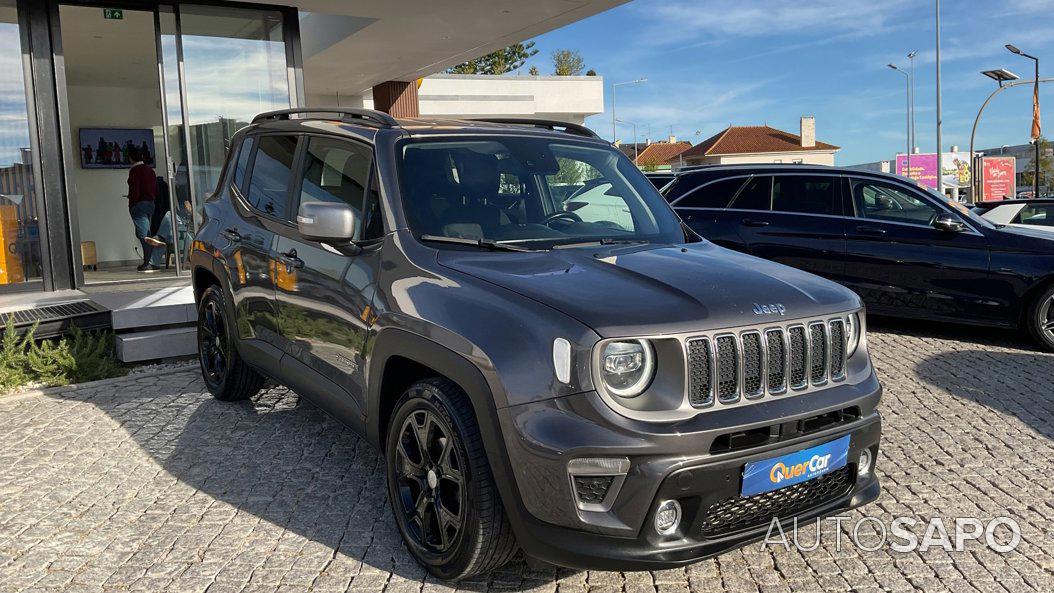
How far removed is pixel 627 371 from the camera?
290 cm

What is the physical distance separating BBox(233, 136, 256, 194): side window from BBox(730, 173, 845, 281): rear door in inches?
207

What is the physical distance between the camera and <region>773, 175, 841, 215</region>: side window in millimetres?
8828

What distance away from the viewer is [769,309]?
311 centimetres

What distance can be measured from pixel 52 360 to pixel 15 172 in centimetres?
392

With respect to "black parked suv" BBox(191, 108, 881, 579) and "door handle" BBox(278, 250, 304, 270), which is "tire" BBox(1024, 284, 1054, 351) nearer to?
"black parked suv" BBox(191, 108, 881, 579)

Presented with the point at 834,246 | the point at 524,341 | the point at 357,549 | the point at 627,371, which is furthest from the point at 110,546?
the point at 834,246

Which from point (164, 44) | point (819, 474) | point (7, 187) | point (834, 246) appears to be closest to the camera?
point (819, 474)

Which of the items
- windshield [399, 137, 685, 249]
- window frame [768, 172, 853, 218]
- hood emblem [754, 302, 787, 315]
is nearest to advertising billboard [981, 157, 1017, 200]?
window frame [768, 172, 853, 218]

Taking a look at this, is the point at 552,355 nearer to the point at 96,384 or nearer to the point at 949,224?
the point at 96,384

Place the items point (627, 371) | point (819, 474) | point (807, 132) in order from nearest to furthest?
point (627, 371)
point (819, 474)
point (807, 132)

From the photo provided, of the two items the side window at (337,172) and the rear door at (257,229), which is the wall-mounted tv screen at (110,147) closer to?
the rear door at (257,229)

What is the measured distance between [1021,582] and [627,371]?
1.91 meters

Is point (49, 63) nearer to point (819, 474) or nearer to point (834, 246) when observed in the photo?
point (834, 246)

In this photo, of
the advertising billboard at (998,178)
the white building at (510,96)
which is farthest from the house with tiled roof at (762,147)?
the white building at (510,96)
